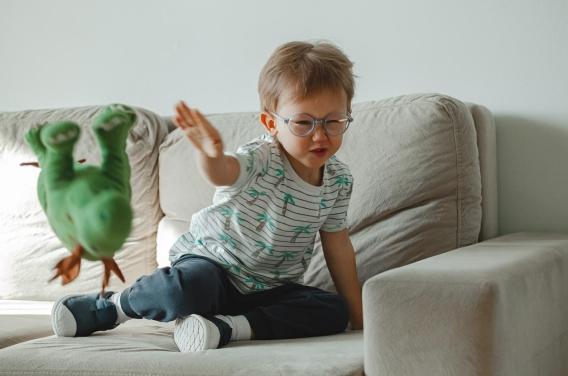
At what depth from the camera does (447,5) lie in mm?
1942

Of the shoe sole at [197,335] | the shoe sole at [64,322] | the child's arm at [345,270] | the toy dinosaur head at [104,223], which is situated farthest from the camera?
the child's arm at [345,270]

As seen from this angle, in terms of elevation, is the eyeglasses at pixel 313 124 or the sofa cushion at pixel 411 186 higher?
the eyeglasses at pixel 313 124

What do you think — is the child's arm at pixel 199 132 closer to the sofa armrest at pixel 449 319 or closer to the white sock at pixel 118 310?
the sofa armrest at pixel 449 319

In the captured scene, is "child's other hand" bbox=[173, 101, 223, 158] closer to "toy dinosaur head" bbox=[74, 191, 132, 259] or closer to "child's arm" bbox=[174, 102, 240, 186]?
"child's arm" bbox=[174, 102, 240, 186]

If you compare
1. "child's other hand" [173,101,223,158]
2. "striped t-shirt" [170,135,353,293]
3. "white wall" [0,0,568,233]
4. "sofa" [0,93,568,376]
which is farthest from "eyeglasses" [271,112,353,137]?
"white wall" [0,0,568,233]

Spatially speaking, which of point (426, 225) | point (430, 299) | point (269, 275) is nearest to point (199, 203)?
point (269, 275)

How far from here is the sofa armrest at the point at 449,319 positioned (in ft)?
3.68

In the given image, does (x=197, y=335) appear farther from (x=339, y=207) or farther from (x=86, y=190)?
(x=86, y=190)

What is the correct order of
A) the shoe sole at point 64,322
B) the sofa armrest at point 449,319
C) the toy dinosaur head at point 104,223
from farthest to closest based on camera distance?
the shoe sole at point 64,322 < the sofa armrest at point 449,319 < the toy dinosaur head at point 104,223

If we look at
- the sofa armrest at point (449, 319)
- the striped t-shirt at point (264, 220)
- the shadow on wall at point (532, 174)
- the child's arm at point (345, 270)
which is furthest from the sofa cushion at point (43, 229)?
the sofa armrest at point (449, 319)

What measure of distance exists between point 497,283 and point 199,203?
943 millimetres

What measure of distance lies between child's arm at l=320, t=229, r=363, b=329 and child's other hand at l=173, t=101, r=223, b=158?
Result: 0.67 metres

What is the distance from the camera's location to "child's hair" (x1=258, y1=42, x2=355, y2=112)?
1430 mm

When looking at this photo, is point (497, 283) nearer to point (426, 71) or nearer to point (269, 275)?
point (269, 275)
